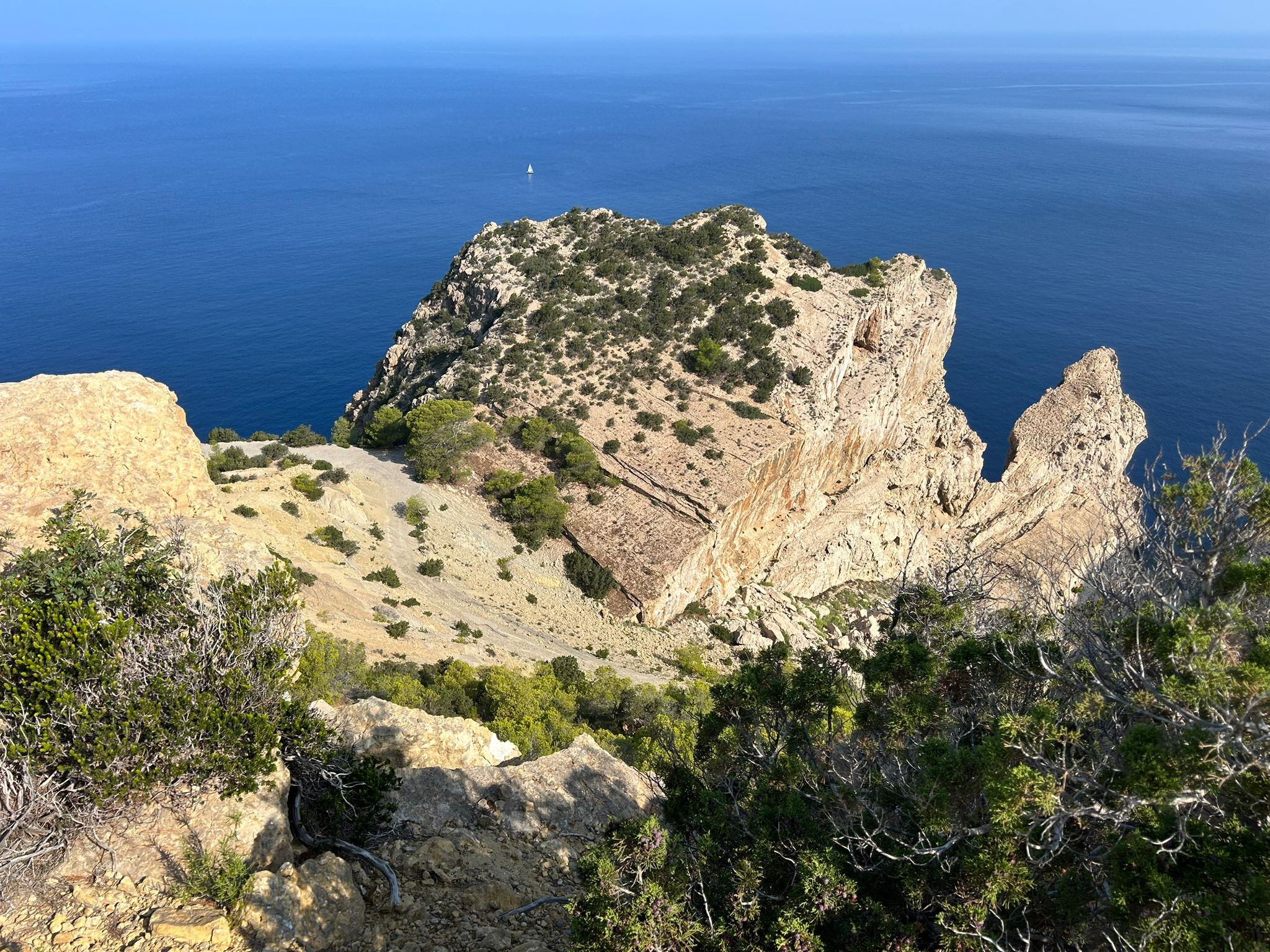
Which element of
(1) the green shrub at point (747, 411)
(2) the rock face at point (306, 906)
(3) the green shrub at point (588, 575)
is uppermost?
(2) the rock face at point (306, 906)

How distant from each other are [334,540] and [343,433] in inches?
852

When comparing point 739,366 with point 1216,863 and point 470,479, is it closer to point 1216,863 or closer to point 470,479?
point 470,479

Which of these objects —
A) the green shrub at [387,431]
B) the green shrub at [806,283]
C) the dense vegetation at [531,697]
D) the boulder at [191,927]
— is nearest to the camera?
the boulder at [191,927]

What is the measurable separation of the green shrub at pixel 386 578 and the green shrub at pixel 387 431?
1444 cm

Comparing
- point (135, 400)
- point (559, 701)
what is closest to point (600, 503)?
point (559, 701)

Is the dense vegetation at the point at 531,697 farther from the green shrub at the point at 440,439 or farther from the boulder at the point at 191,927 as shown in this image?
the green shrub at the point at 440,439

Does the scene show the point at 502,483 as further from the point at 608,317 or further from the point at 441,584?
the point at 608,317

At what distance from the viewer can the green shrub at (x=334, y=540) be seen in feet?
123

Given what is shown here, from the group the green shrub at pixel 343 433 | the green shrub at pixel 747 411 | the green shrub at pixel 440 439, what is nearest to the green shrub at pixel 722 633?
the green shrub at pixel 747 411

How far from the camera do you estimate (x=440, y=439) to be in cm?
4428

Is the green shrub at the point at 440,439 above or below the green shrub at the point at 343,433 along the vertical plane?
above

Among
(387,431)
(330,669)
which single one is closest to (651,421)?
(387,431)

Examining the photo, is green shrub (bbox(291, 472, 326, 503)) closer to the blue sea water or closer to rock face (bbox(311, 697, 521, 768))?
rock face (bbox(311, 697, 521, 768))

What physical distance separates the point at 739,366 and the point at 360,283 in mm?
87838
